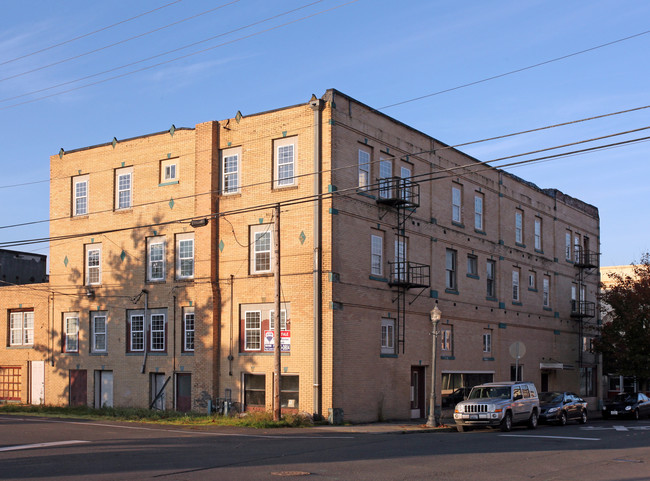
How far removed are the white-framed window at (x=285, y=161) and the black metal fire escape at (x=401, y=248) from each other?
3767 mm

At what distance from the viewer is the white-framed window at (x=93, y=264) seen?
35816 mm

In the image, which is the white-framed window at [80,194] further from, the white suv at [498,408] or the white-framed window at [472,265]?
the white suv at [498,408]

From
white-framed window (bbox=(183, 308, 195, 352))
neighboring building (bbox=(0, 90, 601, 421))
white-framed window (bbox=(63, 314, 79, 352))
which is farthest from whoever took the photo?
white-framed window (bbox=(63, 314, 79, 352))

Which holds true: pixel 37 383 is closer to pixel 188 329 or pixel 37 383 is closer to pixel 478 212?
pixel 188 329

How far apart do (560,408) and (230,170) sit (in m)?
16.5

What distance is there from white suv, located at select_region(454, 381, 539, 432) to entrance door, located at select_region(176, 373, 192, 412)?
11585 millimetres

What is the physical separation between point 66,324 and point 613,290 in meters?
32.0

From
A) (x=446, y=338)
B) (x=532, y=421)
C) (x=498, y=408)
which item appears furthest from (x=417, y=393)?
(x=498, y=408)

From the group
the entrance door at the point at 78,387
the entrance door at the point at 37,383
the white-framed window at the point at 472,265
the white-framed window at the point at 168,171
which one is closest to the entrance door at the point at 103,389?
the entrance door at the point at 78,387

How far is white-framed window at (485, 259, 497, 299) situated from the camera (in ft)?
130

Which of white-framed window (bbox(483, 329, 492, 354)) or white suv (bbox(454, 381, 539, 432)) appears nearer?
white suv (bbox(454, 381, 539, 432))

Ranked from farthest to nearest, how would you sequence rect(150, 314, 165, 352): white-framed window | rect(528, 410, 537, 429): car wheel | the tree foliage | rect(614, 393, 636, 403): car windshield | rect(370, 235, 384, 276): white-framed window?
the tree foliage, rect(614, 393, 636, 403): car windshield, rect(150, 314, 165, 352): white-framed window, rect(370, 235, 384, 276): white-framed window, rect(528, 410, 537, 429): car wheel

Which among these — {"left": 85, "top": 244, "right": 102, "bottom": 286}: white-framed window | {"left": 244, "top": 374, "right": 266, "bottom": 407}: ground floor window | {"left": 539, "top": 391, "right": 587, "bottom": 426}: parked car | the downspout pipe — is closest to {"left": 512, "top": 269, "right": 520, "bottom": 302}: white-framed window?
{"left": 539, "top": 391, "right": 587, "bottom": 426}: parked car

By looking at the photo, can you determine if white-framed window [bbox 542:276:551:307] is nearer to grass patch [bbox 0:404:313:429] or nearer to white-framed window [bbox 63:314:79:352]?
grass patch [bbox 0:404:313:429]
